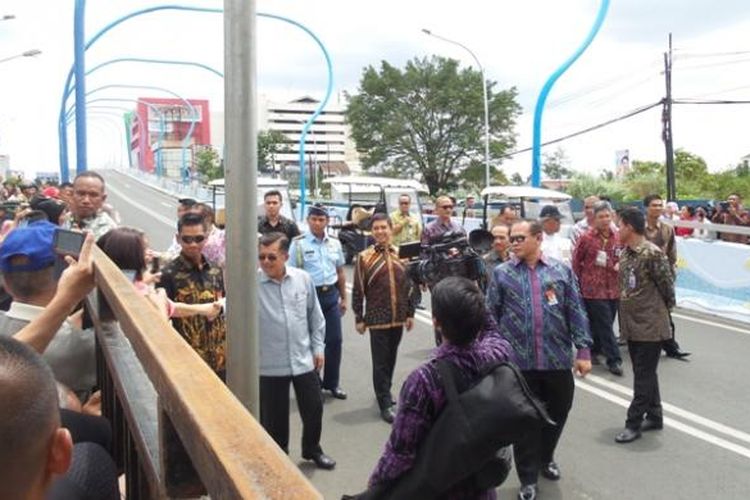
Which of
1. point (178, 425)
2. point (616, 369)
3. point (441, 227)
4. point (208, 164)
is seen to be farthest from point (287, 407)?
point (208, 164)

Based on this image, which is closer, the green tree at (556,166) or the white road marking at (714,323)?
the white road marking at (714,323)

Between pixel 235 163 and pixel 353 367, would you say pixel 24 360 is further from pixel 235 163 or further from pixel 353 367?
pixel 353 367

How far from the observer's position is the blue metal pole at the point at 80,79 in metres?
10.8

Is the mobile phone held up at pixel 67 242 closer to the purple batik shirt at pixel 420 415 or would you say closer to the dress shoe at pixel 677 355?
the purple batik shirt at pixel 420 415

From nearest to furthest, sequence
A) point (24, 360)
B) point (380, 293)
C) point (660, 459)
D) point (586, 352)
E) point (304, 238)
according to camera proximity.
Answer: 1. point (24, 360)
2. point (586, 352)
3. point (660, 459)
4. point (380, 293)
5. point (304, 238)

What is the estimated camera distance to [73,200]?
4898 mm

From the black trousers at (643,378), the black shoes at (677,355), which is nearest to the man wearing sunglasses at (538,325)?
the black trousers at (643,378)

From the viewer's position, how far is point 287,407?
14.8ft

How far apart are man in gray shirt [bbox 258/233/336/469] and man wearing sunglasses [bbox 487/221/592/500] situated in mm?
1297

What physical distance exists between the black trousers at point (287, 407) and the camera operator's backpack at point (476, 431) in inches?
82.1

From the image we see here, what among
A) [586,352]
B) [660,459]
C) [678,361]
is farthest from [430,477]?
[678,361]

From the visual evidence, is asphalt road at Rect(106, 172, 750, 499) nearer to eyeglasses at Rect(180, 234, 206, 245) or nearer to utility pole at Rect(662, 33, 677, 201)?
eyeglasses at Rect(180, 234, 206, 245)

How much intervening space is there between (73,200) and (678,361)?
6154mm

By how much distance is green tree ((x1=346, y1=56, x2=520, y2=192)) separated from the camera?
48.2 meters
